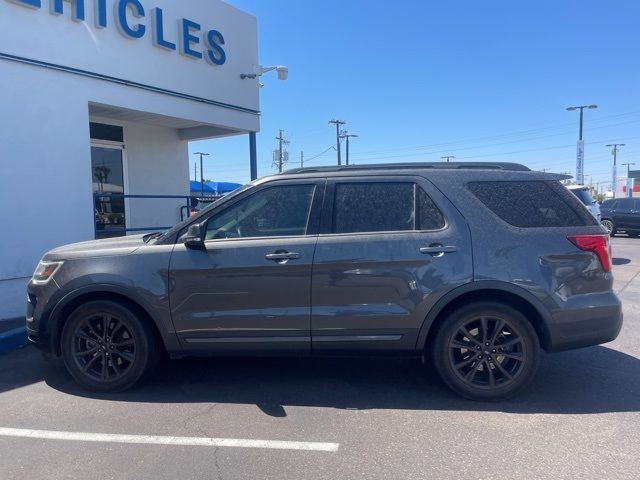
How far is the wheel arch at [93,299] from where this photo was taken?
14.1 feet

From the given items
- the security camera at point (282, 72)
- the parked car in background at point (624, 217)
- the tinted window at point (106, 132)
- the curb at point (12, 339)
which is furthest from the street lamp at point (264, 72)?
the parked car in background at point (624, 217)

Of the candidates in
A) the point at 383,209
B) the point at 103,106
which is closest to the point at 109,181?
the point at 103,106

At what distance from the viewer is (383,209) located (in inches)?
169

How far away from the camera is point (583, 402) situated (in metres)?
4.16

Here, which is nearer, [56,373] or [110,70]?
[56,373]

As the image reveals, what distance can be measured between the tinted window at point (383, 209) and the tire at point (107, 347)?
6.22 ft

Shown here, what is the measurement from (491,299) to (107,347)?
3270mm

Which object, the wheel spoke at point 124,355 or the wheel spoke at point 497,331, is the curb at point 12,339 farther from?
the wheel spoke at point 497,331

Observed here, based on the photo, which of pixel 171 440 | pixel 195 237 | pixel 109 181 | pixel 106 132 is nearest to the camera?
pixel 171 440

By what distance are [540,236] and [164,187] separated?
1009 centimetres

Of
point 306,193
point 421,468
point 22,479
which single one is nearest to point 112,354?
point 22,479

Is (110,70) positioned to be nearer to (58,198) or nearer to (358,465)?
(58,198)

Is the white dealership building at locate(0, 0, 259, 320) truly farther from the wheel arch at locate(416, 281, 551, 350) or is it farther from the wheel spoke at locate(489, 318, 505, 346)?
the wheel spoke at locate(489, 318, 505, 346)

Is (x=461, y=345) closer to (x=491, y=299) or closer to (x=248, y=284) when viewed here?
(x=491, y=299)
